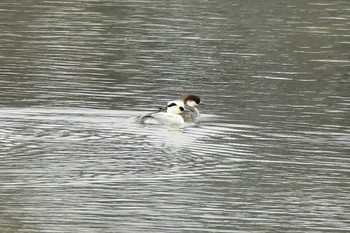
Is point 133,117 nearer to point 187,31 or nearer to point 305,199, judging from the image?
point 305,199

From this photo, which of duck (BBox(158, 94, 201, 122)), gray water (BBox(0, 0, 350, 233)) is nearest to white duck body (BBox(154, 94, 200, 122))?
duck (BBox(158, 94, 201, 122))

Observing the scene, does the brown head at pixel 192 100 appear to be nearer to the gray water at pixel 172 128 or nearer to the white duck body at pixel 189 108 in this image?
the white duck body at pixel 189 108

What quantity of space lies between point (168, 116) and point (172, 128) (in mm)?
366

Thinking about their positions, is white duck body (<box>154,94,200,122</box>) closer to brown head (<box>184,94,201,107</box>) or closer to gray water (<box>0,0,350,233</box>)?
brown head (<box>184,94,201,107</box>)

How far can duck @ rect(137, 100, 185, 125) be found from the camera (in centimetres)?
2320

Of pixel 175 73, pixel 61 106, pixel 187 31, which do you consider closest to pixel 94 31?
pixel 187 31

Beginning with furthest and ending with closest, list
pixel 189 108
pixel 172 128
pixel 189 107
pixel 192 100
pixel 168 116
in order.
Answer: pixel 192 100
pixel 189 107
pixel 189 108
pixel 168 116
pixel 172 128

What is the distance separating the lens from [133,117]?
2391 centimetres

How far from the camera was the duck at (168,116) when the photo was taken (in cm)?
2320

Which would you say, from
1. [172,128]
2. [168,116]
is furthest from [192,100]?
[172,128]

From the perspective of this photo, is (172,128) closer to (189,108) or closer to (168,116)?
(168,116)

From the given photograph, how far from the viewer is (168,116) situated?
23750 millimetres

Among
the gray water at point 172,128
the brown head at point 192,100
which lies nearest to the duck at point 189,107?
the brown head at point 192,100

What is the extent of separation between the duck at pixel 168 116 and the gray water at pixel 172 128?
28cm
